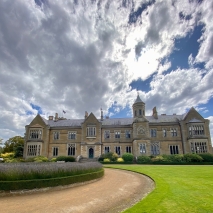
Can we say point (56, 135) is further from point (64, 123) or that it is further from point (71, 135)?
point (64, 123)

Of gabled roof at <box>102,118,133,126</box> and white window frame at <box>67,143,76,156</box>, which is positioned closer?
white window frame at <box>67,143,76,156</box>

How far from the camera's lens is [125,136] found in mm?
39969

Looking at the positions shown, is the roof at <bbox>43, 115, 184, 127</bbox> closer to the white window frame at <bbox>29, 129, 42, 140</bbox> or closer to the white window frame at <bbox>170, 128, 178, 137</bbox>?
the white window frame at <bbox>170, 128, 178, 137</bbox>

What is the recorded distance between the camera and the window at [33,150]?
38031mm

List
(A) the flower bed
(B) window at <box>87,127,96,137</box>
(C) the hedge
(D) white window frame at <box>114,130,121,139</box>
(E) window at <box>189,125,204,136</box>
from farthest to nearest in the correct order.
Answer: (D) white window frame at <box>114,130,121,139</box> → (B) window at <box>87,127,96,137</box> → (E) window at <box>189,125,204,136</box> → (A) the flower bed → (C) the hedge

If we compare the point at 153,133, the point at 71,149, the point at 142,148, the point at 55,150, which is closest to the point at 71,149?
the point at 71,149

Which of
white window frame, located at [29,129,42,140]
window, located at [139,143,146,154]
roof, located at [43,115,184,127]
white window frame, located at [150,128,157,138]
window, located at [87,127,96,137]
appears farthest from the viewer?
roof, located at [43,115,184,127]

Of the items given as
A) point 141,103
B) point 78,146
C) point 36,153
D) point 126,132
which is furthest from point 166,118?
point 36,153

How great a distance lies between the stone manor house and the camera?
3628cm

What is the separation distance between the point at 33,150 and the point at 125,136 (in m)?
21.8

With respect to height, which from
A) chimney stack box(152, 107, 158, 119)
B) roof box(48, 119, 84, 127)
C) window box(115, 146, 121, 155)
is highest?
chimney stack box(152, 107, 158, 119)

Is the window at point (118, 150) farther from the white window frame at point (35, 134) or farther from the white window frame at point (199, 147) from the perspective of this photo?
the white window frame at point (35, 134)

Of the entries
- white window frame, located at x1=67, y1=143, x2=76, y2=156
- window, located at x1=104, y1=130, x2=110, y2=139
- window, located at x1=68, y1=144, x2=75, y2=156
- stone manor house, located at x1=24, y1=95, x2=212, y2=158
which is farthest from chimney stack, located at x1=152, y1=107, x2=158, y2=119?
window, located at x1=68, y1=144, x2=75, y2=156

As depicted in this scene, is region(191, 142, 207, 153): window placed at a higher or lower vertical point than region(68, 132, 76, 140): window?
lower
